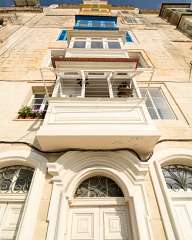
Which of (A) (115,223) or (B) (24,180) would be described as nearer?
(A) (115,223)

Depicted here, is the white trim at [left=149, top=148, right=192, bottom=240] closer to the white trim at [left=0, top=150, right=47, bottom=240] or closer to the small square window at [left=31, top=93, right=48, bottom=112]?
the white trim at [left=0, top=150, right=47, bottom=240]

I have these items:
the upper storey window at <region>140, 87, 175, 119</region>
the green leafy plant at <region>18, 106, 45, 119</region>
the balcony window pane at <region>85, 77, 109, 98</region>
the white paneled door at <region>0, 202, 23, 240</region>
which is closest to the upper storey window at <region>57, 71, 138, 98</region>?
the balcony window pane at <region>85, 77, 109, 98</region>

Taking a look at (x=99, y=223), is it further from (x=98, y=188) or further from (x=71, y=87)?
(x=71, y=87)

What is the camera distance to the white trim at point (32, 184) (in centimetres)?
473

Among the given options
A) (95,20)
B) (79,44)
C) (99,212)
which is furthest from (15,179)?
(95,20)

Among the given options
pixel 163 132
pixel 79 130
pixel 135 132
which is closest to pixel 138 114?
pixel 135 132

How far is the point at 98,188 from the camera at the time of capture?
19.3 feet

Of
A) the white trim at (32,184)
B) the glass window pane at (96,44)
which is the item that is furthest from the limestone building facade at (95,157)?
the glass window pane at (96,44)

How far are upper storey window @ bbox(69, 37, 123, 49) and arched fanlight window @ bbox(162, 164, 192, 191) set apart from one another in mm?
7140

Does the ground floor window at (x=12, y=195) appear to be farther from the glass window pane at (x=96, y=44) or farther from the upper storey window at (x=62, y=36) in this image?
the upper storey window at (x=62, y=36)

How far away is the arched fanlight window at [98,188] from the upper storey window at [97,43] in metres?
7.58

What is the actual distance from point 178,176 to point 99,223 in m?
2.55

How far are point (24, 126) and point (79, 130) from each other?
229 cm

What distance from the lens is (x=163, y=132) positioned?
7348 millimetres
